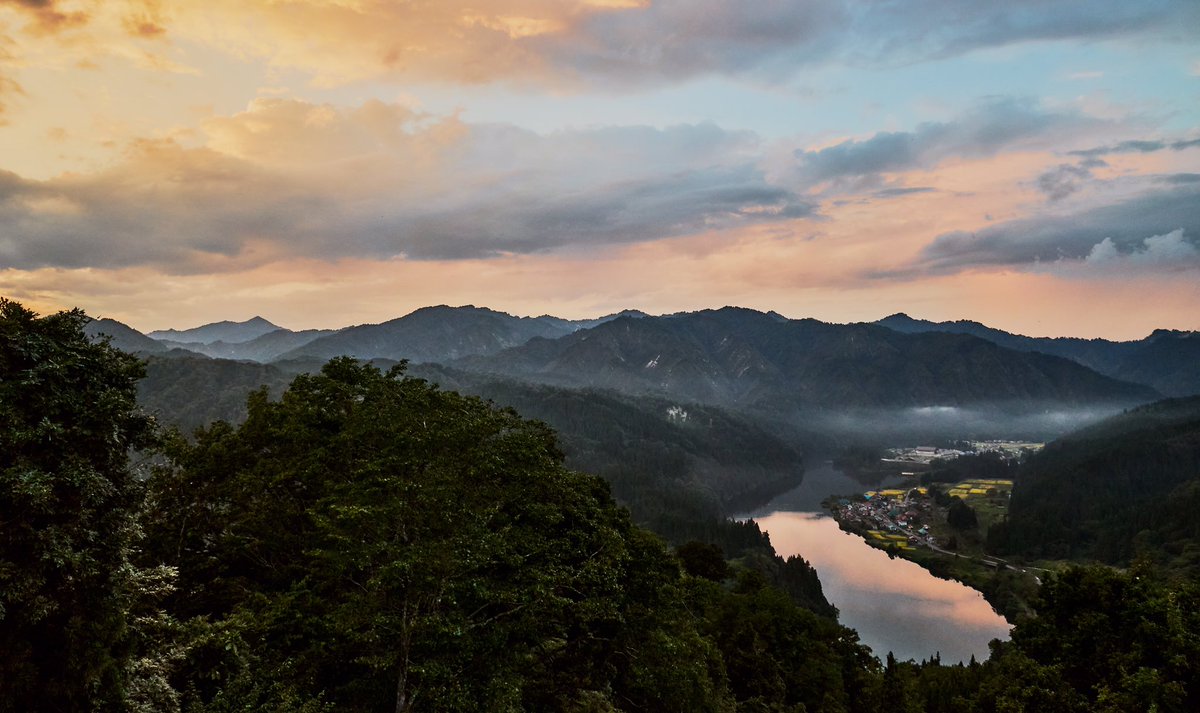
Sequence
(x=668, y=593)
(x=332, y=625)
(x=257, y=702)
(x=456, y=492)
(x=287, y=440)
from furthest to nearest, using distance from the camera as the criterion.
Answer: (x=287, y=440) → (x=668, y=593) → (x=456, y=492) → (x=332, y=625) → (x=257, y=702)

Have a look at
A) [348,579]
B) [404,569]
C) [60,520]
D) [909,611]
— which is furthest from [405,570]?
[909,611]

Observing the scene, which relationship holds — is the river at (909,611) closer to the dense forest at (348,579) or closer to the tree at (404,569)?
the dense forest at (348,579)

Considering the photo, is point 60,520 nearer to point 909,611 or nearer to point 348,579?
point 348,579

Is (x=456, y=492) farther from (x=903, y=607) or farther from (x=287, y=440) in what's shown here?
(x=903, y=607)

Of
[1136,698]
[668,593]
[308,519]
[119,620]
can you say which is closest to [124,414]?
[119,620]

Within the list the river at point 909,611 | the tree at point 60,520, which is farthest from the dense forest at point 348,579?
the river at point 909,611

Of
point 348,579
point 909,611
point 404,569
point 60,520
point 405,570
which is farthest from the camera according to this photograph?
point 909,611
